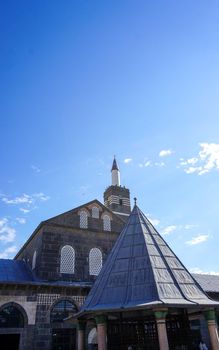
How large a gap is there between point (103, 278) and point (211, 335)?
3.08 m

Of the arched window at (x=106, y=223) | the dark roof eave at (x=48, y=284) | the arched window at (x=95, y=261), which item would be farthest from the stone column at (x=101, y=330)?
the arched window at (x=106, y=223)

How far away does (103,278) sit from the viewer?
→ 898 centimetres

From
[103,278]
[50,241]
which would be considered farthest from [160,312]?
[50,241]

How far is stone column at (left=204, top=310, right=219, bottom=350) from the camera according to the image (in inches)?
300

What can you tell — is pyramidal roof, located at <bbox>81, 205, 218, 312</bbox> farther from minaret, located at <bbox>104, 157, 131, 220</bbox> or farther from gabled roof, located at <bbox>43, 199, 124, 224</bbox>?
minaret, located at <bbox>104, 157, 131, 220</bbox>

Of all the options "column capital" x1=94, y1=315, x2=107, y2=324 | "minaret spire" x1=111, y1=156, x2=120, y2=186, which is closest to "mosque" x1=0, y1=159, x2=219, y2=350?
"column capital" x1=94, y1=315, x2=107, y2=324

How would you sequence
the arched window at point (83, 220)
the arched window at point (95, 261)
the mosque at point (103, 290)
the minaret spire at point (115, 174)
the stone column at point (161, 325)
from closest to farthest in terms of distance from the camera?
1. the stone column at point (161, 325)
2. the mosque at point (103, 290)
3. the arched window at point (95, 261)
4. the arched window at point (83, 220)
5. the minaret spire at point (115, 174)

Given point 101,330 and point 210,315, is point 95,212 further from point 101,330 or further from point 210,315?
point 210,315

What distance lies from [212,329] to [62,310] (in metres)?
12.7

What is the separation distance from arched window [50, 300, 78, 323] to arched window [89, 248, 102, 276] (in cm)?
285

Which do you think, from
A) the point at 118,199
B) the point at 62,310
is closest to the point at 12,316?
the point at 62,310

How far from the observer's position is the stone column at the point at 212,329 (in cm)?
762

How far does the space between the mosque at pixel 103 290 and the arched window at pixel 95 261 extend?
68 millimetres

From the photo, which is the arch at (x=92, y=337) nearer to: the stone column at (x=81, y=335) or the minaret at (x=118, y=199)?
the stone column at (x=81, y=335)
